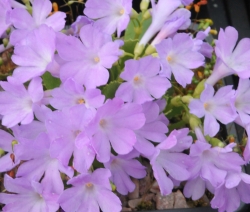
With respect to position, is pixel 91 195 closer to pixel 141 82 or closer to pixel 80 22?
pixel 141 82

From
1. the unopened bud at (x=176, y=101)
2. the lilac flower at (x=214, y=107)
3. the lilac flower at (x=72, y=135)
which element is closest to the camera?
the lilac flower at (x=72, y=135)

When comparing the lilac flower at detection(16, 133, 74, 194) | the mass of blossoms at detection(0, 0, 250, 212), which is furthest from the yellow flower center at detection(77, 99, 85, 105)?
the lilac flower at detection(16, 133, 74, 194)

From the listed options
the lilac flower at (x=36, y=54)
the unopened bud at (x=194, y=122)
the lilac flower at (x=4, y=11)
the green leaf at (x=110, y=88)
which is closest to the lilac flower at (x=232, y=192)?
the unopened bud at (x=194, y=122)

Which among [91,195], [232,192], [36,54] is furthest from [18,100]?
[232,192]

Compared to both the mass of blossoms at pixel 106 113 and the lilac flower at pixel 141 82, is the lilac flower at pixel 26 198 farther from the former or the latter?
the lilac flower at pixel 141 82

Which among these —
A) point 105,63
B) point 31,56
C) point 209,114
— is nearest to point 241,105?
point 209,114

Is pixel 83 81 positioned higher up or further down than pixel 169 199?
higher up

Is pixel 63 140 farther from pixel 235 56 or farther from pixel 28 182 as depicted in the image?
pixel 235 56

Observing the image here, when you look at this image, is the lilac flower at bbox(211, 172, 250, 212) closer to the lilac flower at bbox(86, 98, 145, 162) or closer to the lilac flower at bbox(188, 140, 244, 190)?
the lilac flower at bbox(188, 140, 244, 190)
